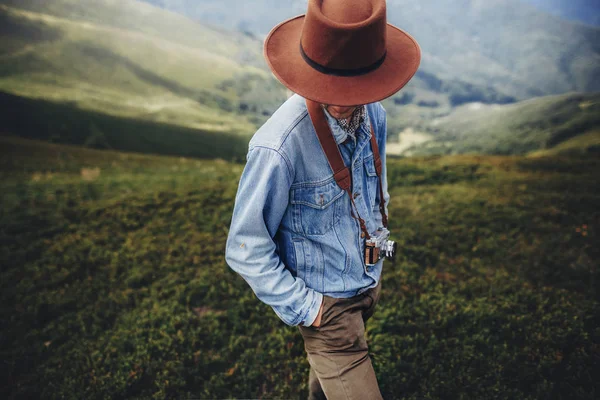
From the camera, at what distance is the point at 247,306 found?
5094mm

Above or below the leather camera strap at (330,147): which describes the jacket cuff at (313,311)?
below

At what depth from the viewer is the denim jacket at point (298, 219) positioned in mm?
2025

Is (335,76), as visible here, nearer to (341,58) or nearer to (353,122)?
(341,58)

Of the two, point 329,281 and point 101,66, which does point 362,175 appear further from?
point 101,66

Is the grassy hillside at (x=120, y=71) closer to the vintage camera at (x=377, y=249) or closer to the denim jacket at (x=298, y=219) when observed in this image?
the denim jacket at (x=298, y=219)

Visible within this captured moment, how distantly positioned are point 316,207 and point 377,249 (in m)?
0.67

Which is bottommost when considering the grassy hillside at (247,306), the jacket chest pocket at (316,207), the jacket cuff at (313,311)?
the grassy hillside at (247,306)

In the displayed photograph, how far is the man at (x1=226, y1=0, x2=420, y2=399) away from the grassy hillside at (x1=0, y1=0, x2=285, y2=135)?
5659cm

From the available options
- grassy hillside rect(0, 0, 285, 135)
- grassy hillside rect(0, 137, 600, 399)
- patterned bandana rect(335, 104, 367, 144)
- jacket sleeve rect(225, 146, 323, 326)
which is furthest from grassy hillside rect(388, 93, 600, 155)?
grassy hillside rect(0, 0, 285, 135)

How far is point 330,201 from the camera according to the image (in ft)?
7.56

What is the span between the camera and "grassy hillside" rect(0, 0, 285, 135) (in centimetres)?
5991

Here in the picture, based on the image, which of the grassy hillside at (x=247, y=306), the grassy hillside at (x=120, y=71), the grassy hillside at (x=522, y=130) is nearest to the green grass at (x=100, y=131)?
the grassy hillside at (x=120, y=71)

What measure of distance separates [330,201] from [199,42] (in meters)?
192

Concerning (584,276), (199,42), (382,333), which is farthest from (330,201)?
(199,42)
